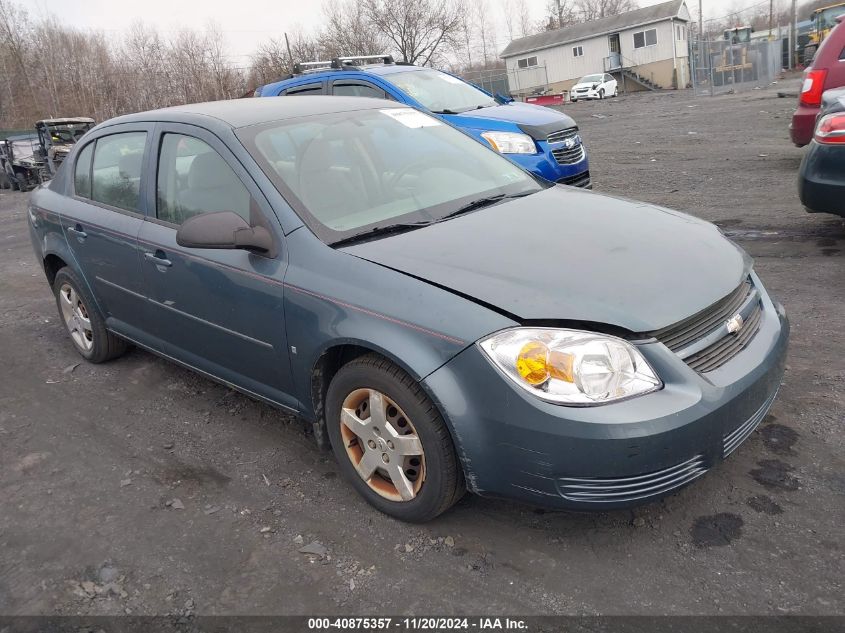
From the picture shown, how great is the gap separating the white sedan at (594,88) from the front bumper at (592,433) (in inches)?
1554

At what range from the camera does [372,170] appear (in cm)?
346

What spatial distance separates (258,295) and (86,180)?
2200mm

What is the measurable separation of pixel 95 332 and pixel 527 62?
5533cm

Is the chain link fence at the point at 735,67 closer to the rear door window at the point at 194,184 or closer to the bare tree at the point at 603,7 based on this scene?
the rear door window at the point at 194,184

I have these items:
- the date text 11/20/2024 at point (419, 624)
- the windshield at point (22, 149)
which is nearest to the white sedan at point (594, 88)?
the windshield at point (22, 149)

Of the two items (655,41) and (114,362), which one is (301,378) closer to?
(114,362)

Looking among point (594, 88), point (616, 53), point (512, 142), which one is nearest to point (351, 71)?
point (512, 142)

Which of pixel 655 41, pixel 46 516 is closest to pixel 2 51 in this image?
pixel 655 41

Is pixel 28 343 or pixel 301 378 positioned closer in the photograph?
pixel 301 378

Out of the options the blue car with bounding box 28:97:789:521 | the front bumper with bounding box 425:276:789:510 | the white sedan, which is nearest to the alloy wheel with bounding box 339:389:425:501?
the blue car with bounding box 28:97:789:521

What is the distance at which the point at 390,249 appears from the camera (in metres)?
2.87

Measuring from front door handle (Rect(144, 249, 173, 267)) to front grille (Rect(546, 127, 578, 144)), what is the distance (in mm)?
4966

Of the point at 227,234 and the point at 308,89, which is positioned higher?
the point at 308,89

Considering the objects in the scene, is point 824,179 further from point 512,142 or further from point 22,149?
point 22,149
